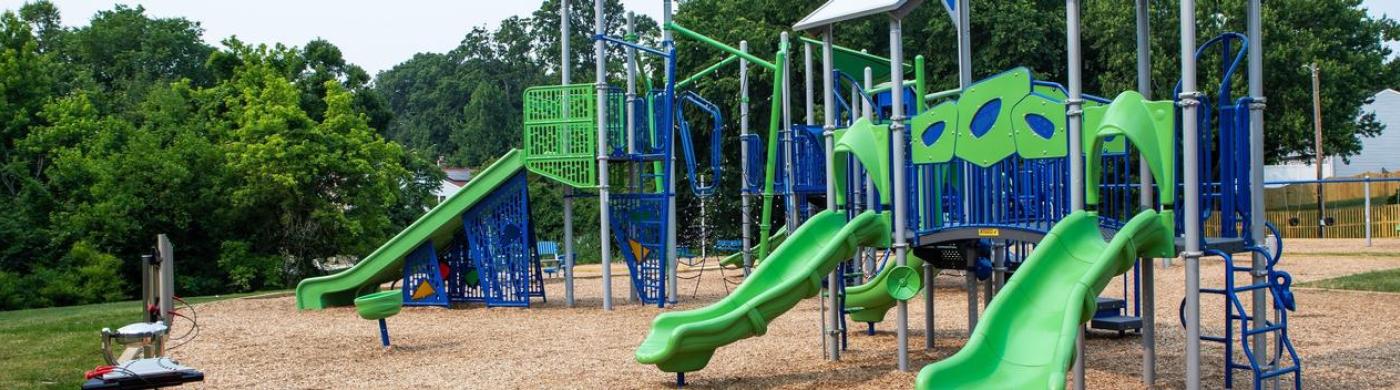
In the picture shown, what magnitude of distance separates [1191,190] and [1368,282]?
13165mm

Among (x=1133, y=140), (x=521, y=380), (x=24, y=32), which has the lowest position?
(x=521, y=380)

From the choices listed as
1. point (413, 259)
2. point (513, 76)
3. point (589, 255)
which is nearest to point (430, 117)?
point (513, 76)

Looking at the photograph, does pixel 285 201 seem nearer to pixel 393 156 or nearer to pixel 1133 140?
pixel 393 156

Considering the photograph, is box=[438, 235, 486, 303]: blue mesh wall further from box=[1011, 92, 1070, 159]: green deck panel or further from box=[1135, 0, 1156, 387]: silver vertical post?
box=[1135, 0, 1156, 387]: silver vertical post

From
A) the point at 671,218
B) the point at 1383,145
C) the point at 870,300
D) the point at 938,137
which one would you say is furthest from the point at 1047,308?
the point at 1383,145

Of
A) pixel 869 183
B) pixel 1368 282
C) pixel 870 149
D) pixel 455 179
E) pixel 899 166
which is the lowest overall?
pixel 1368 282

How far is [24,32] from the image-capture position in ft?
108

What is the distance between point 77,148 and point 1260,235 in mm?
27501

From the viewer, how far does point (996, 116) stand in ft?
30.3

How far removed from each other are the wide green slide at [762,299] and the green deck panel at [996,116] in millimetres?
953

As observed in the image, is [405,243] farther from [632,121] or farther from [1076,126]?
[1076,126]

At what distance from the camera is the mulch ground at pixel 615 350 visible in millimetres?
10047

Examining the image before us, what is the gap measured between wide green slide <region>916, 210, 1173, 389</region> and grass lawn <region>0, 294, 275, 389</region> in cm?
739

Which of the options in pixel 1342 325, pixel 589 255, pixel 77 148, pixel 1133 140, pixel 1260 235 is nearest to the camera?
pixel 1133 140
